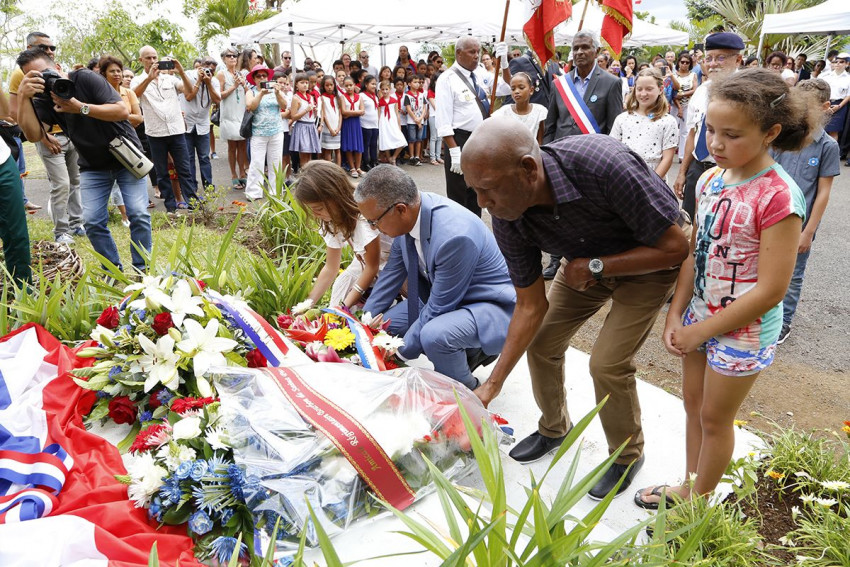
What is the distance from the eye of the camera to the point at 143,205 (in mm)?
4938

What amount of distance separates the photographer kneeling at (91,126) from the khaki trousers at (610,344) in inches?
127

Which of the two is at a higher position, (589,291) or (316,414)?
(589,291)

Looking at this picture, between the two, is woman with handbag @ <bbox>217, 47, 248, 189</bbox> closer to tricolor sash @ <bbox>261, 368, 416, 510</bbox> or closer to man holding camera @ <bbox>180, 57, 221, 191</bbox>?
man holding camera @ <bbox>180, 57, 221, 191</bbox>

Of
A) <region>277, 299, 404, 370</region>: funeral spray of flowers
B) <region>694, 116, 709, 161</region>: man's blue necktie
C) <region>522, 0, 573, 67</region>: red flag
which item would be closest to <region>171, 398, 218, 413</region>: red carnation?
<region>277, 299, 404, 370</region>: funeral spray of flowers

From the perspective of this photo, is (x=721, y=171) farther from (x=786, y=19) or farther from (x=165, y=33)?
(x=165, y=33)

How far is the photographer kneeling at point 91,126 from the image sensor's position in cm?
455

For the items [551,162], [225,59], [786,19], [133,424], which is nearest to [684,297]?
[551,162]

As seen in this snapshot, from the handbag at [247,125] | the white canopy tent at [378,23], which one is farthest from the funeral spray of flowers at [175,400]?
the white canopy tent at [378,23]

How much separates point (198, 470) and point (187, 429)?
214 millimetres

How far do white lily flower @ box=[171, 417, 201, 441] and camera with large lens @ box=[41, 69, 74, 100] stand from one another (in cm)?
338

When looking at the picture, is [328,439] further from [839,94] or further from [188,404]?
[839,94]

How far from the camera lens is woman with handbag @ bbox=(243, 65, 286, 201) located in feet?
26.0

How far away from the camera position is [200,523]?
1.99 m

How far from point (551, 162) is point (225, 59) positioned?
7.90 metres
